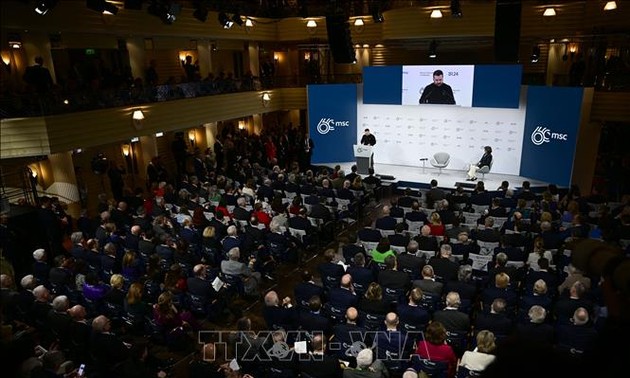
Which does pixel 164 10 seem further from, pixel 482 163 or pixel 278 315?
pixel 482 163

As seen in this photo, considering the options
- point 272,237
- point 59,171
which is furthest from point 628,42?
point 59,171

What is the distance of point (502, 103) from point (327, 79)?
25.3ft

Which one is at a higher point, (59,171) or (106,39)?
(106,39)

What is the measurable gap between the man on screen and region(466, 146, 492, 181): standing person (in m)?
2.11

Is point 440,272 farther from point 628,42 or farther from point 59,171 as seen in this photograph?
Result: point 628,42

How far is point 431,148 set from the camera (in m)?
17.6

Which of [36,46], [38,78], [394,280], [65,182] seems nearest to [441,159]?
[394,280]

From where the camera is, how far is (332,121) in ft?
61.0

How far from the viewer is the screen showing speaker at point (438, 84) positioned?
51.8ft

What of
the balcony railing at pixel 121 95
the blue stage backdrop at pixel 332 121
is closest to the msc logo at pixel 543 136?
the blue stage backdrop at pixel 332 121

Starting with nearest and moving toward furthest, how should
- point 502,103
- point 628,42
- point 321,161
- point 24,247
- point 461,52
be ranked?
point 24,247 → point 502,103 → point 628,42 → point 321,161 → point 461,52

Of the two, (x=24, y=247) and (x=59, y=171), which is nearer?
(x=24, y=247)

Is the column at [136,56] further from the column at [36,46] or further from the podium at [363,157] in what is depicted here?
the podium at [363,157]

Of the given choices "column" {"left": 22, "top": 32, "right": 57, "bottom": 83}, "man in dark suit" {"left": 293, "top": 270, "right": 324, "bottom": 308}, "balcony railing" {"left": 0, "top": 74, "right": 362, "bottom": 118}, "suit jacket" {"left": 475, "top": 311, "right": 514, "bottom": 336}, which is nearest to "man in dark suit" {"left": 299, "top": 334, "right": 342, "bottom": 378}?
"man in dark suit" {"left": 293, "top": 270, "right": 324, "bottom": 308}
